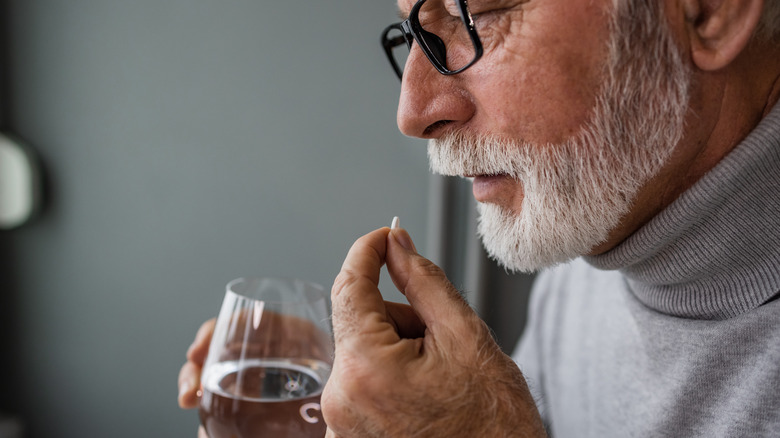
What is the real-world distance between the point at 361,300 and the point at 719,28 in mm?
532

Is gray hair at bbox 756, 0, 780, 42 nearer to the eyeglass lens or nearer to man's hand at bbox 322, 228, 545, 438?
the eyeglass lens

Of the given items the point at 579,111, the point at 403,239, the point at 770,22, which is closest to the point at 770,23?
the point at 770,22

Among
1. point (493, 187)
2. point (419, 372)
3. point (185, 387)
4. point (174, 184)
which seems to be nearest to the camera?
point (419, 372)

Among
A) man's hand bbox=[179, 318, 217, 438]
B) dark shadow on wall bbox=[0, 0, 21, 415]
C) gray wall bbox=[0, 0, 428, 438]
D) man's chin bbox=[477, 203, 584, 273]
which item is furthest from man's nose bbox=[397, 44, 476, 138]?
dark shadow on wall bbox=[0, 0, 21, 415]

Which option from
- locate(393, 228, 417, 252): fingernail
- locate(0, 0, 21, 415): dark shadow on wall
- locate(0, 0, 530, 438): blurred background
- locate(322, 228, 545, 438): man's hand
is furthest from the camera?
locate(0, 0, 21, 415): dark shadow on wall

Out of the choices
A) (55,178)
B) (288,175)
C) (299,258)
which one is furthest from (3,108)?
(299,258)

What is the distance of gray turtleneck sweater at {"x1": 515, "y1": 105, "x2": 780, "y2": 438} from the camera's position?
0.75 m

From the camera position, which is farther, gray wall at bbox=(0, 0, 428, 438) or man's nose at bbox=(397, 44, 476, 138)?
gray wall at bbox=(0, 0, 428, 438)

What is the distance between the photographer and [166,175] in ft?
6.05

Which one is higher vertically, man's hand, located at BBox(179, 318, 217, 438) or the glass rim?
the glass rim

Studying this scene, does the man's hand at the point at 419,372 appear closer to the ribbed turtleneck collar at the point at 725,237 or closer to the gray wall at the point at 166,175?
the ribbed turtleneck collar at the point at 725,237

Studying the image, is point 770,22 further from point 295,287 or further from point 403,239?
point 295,287

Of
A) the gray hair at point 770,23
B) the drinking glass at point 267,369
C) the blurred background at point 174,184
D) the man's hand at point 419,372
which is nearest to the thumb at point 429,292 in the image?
the man's hand at point 419,372

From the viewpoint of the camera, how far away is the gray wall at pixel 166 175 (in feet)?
5.65
